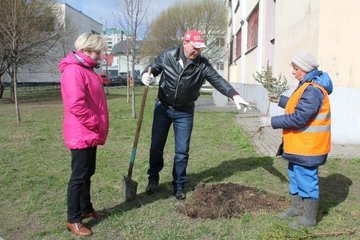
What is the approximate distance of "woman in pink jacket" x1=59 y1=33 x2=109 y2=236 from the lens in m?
3.87

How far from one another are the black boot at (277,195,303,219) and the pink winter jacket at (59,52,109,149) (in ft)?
6.57

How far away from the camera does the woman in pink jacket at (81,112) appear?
3869mm

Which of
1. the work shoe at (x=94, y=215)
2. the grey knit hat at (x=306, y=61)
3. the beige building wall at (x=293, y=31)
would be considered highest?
the beige building wall at (x=293, y=31)

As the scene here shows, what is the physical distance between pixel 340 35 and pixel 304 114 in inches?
210

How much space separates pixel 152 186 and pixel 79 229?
144cm

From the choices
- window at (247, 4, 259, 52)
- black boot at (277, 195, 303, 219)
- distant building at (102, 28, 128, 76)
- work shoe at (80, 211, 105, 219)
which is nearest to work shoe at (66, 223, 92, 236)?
work shoe at (80, 211, 105, 219)

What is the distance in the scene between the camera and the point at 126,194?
5.06m

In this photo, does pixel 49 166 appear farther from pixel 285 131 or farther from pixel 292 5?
pixel 292 5

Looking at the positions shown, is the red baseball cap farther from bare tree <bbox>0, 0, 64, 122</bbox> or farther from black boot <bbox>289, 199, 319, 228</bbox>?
bare tree <bbox>0, 0, 64, 122</bbox>

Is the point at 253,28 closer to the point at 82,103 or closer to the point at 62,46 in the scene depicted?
the point at 62,46

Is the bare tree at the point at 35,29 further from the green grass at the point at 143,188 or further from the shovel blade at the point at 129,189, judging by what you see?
the shovel blade at the point at 129,189

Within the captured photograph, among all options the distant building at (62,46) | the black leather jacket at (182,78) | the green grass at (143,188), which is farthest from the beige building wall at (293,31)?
the distant building at (62,46)

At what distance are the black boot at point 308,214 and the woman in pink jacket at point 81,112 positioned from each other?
6.58ft

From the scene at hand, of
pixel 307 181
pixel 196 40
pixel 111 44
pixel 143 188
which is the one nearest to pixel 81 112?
pixel 196 40
